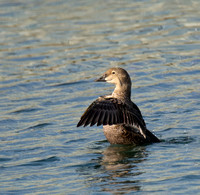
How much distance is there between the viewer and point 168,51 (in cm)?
1523

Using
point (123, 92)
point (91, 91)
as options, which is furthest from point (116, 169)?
point (91, 91)

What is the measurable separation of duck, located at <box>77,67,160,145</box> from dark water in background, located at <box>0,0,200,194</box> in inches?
6.7

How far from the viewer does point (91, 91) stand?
41.3 feet

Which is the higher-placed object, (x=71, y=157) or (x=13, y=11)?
(x=13, y=11)

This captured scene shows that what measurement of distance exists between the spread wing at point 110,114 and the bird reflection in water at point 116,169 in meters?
0.45

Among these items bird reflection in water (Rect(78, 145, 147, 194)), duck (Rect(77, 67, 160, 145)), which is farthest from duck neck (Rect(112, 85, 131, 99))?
bird reflection in water (Rect(78, 145, 147, 194))

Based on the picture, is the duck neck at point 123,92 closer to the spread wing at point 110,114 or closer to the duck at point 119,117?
the duck at point 119,117

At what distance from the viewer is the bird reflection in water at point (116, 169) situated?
7094 mm

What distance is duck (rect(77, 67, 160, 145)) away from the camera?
829 cm

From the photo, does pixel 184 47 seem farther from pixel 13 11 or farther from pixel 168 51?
pixel 13 11

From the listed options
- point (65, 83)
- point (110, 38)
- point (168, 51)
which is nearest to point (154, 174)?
point (65, 83)

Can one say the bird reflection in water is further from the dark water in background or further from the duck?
the duck

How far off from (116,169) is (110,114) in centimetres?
89

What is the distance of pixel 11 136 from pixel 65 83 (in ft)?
11.7
